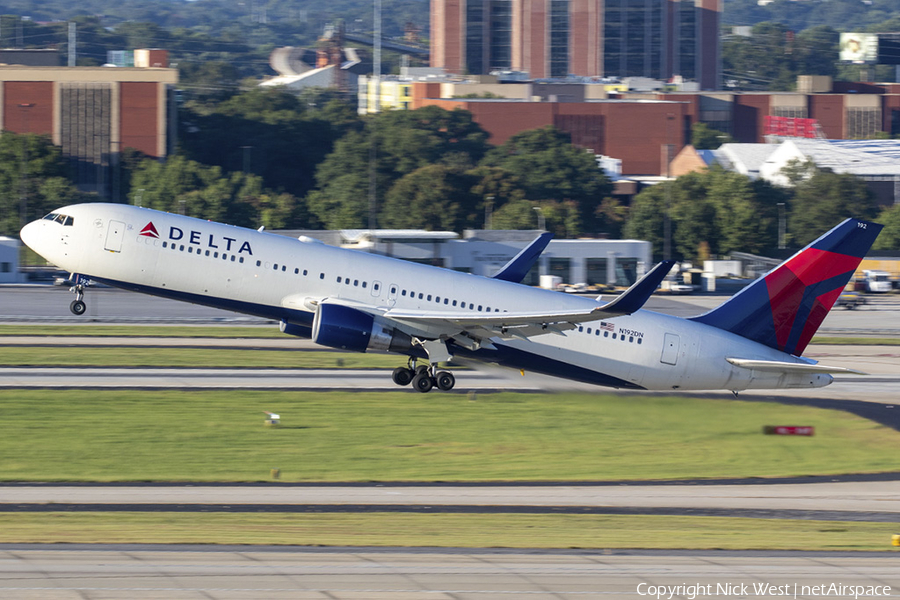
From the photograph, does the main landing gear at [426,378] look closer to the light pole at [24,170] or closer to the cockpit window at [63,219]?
the cockpit window at [63,219]

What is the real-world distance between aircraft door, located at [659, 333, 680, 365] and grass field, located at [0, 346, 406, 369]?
737 inches

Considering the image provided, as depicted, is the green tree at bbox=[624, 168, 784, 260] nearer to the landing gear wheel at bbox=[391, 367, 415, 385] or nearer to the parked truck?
the parked truck

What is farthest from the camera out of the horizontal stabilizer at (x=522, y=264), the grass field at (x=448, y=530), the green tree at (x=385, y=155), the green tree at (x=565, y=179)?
the green tree at (x=565, y=179)

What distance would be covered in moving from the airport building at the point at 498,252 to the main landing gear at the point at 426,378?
2040 inches

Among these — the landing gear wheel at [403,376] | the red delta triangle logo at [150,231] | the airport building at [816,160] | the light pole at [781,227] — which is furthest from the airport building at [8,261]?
the airport building at [816,160]

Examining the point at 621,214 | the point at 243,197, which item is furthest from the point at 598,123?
the point at 243,197

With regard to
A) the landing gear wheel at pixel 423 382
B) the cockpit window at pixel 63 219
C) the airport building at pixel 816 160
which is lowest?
the landing gear wheel at pixel 423 382

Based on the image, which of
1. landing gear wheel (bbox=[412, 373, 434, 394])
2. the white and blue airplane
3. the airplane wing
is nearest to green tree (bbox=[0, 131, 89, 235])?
the white and blue airplane

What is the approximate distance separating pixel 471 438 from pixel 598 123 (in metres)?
166

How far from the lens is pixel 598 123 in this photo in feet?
655

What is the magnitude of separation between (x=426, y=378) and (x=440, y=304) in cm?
344

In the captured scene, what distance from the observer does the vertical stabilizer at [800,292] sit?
4153 cm

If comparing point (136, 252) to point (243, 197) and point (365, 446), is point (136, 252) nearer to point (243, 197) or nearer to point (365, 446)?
point (365, 446)

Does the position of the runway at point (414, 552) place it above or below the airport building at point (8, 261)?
below
